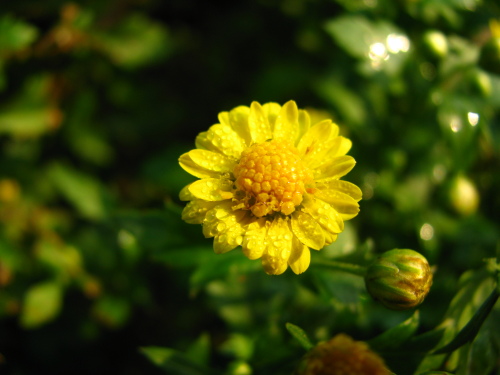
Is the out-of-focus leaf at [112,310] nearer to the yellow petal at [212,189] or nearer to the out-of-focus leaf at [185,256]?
the out-of-focus leaf at [185,256]

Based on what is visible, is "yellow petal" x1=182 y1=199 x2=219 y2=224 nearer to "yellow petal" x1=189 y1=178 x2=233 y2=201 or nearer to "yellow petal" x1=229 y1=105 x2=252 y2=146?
"yellow petal" x1=189 y1=178 x2=233 y2=201

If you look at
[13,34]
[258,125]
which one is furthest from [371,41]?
[13,34]

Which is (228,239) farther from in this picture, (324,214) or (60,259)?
(60,259)

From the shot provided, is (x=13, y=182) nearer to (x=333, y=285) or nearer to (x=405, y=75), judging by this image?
(x=333, y=285)

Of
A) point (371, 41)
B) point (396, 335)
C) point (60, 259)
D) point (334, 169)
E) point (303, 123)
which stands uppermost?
point (371, 41)

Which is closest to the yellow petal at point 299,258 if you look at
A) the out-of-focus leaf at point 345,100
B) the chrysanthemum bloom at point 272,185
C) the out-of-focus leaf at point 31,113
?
the chrysanthemum bloom at point 272,185

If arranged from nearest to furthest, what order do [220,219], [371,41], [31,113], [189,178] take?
[220,219], [371,41], [189,178], [31,113]
